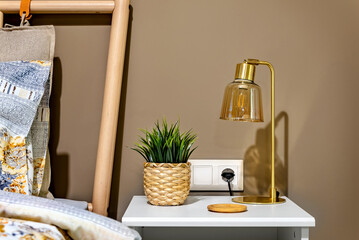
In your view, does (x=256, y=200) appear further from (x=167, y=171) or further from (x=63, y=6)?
(x=63, y=6)

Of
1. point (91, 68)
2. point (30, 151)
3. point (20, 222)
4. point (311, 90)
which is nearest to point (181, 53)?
point (91, 68)

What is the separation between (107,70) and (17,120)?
31 cm

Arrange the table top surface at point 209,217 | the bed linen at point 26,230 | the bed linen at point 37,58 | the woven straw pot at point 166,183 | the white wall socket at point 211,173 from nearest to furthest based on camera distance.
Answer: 1. the bed linen at point 26,230
2. the table top surface at point 209,217
3. the woven straw pot at point 166,183
4. the bed linen at point 37,58
5. the white wall socket at point 211,173

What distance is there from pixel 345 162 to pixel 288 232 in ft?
1.16

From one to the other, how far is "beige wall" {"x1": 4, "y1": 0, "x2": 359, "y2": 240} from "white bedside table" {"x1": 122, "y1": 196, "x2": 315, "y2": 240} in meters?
0.14

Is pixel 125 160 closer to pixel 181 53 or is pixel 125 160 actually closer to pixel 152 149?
pixel 152 149

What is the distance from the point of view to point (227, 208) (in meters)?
1.12

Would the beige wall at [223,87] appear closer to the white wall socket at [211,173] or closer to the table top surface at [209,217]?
the white wall socket at [211,173]

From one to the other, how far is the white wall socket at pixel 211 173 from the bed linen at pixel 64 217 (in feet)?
1.85

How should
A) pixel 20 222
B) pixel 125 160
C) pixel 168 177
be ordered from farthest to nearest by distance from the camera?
pixel 125 160
pixel 168 177
pixel 20 222

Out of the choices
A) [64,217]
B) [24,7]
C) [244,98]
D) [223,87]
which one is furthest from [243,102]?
[24,7]

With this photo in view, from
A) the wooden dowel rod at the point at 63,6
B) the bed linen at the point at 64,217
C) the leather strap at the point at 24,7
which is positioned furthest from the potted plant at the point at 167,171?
the leather strap at the point at 24,7

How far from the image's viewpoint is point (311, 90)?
4.60ft

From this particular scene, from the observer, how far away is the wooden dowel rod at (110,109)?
4.22 ft
